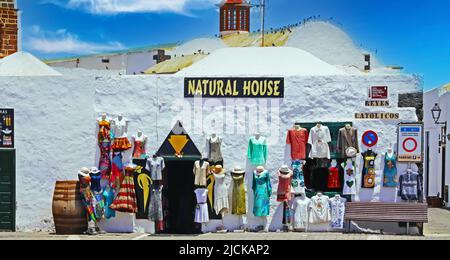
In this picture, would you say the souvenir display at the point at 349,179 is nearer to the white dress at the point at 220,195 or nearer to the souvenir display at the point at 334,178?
the souvenir display at the point at 334,178

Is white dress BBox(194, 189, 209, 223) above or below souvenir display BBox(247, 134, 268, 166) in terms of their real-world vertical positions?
below

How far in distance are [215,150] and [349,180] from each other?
2.53 metres

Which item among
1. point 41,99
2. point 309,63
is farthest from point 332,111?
point 41,99

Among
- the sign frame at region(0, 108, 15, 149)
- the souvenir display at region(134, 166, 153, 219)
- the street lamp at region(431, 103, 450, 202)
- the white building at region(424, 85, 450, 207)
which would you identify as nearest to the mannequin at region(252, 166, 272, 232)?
the souvenir display at region(134, 166, 153, 219)

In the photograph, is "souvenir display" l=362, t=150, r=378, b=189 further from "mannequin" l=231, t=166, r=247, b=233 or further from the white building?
the white building

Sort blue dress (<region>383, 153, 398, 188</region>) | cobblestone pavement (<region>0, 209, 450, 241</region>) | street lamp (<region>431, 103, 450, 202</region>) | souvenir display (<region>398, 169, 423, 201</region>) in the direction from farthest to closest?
street lamp (<region>431, 103, 450, 202</region>), blue dress (<region>383, 153, 398, 188</region>), souvenir display (<region>398, 169, 423, 201</region>), cobblestone pavement (<region>0, 209, 450, 241</region>)

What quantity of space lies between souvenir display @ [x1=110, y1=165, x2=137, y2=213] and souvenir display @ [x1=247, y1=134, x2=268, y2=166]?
221 centimetres

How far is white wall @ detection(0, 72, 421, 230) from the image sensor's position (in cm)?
1695

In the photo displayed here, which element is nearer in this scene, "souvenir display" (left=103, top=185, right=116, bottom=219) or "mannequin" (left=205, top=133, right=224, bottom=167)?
"mannequin" (left=205, top=133, right=224, bottom=167)

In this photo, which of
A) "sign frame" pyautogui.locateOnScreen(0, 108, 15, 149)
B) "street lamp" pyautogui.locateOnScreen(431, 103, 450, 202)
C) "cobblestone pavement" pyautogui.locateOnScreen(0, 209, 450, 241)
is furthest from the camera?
"street lamp" pyautogui.locateOnScreen(431, 103, 450, 202)

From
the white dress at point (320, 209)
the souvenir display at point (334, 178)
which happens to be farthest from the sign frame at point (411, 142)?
the white dress at point (320, 209)

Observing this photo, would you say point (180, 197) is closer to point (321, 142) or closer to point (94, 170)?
point (94, 170)

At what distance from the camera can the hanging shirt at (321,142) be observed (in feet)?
55.1
